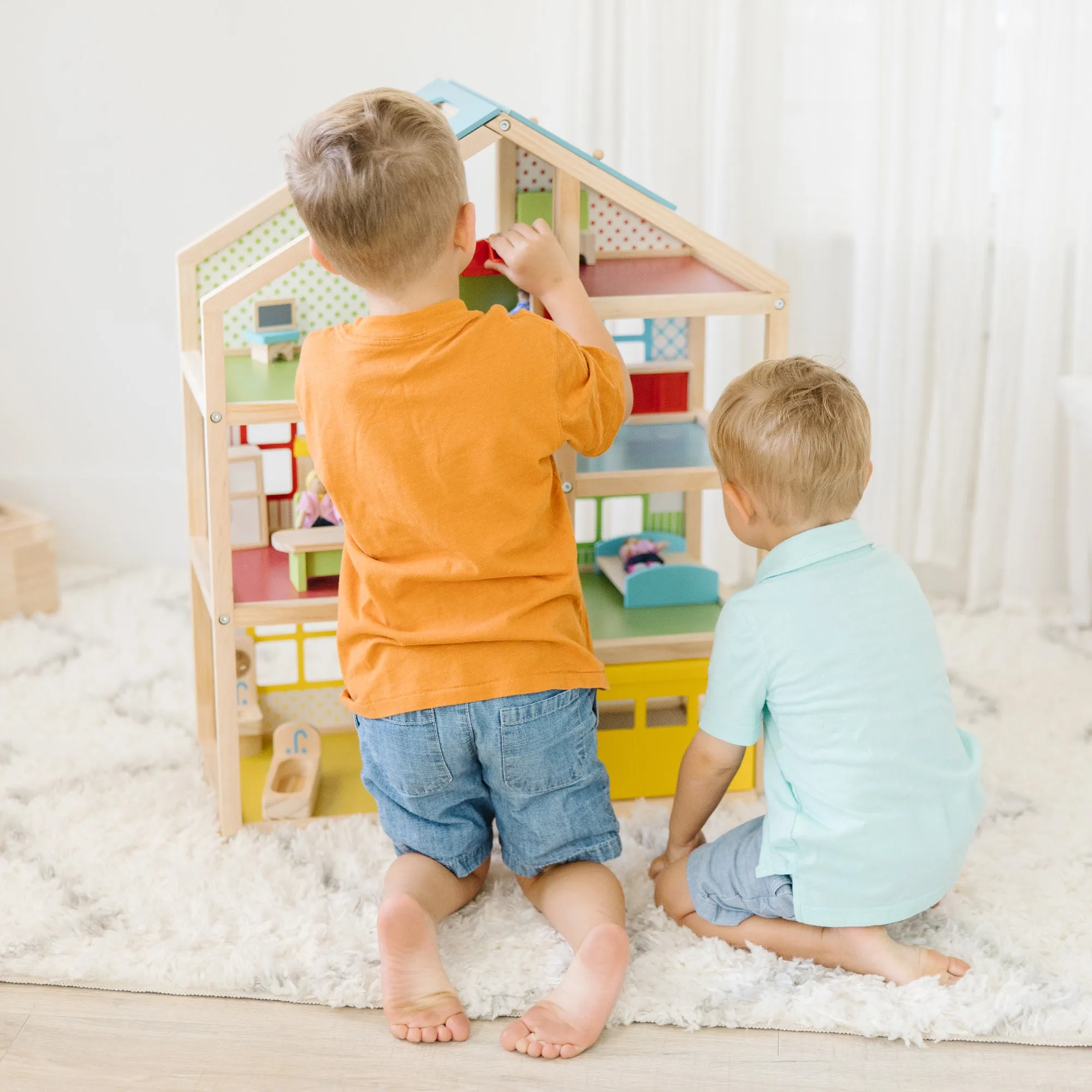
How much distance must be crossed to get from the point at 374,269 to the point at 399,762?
49 cm

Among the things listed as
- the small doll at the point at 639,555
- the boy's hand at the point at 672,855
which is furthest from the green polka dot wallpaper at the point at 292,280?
the boy's hand at the point at 672,855

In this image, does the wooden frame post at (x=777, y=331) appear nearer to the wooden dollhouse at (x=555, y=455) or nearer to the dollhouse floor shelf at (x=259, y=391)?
the wooden dollhouse at (x=555, y=455)

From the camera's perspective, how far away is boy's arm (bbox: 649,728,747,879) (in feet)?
4.19

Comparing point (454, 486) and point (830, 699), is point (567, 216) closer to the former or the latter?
point (454, 486)

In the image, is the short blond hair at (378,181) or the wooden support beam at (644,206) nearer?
the short blond hair at (378,181)

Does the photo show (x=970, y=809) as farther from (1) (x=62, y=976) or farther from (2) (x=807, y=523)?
(1) (x=62, y=976)

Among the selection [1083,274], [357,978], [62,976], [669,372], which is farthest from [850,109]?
[62,976]

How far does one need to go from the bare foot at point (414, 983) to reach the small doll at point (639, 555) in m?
0.61

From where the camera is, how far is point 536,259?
4.37 ft

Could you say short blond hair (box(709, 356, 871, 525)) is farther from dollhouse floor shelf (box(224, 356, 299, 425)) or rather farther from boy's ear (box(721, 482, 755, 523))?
dollhouse floor shelf (box(224, 356, 299, 425))

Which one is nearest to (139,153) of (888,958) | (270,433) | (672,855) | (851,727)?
(270,433)

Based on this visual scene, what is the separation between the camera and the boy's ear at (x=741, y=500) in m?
1.25

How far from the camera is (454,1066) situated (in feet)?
3.68

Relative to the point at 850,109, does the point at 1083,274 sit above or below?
below
